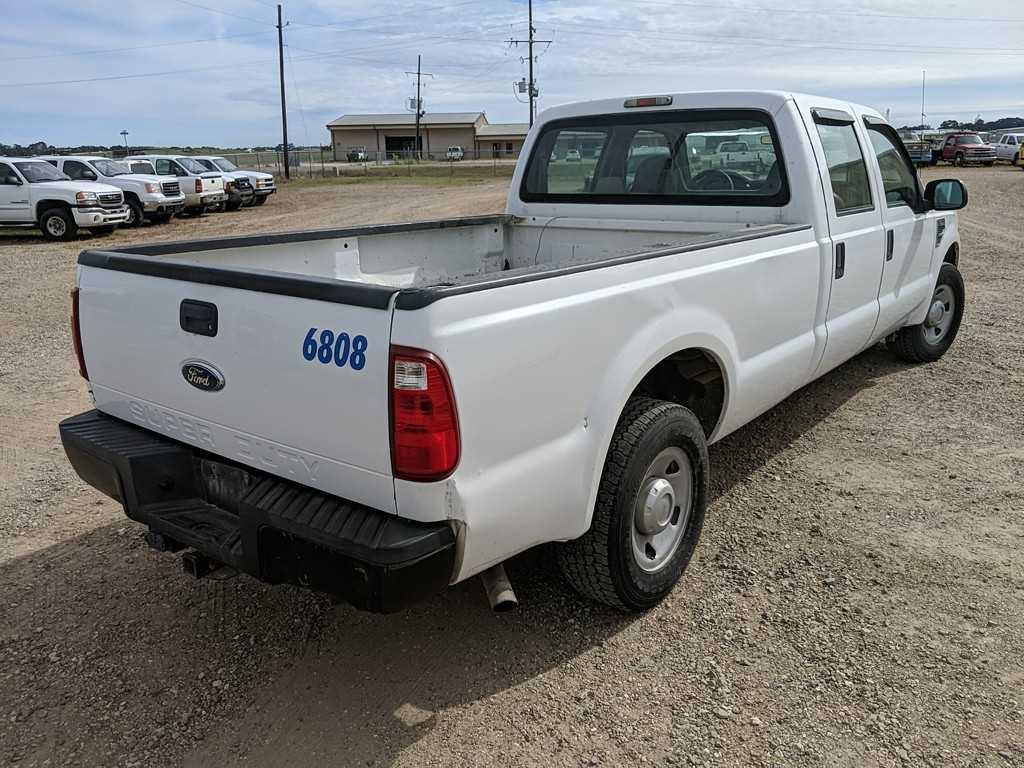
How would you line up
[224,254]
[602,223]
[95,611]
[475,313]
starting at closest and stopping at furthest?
[475,313], [95,611], [224,254], [602,223]

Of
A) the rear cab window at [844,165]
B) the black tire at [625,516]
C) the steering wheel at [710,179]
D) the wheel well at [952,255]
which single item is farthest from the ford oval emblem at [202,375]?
the wheel well at [952,255]

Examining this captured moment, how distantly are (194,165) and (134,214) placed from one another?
14.3 ft

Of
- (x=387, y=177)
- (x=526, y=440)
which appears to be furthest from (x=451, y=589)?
(x=387, y=177)

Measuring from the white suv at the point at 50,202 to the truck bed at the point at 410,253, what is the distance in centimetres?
1481

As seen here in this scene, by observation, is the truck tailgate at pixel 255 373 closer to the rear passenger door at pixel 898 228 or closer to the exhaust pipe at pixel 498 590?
the exhaust pipe at pixel 498 590

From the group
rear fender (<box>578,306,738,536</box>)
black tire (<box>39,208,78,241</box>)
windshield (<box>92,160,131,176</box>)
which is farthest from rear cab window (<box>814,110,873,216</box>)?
windshield (<box>92,160,131,176</box>)

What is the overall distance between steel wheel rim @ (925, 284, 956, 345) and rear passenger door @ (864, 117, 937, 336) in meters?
0.73

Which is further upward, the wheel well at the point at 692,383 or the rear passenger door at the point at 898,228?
the rear passenger door at the point at 898,228

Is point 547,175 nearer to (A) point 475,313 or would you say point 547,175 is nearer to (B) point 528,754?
(A) point 475,313

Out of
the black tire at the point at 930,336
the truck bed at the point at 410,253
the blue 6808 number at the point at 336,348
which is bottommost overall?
the black tire at the point at 930,336

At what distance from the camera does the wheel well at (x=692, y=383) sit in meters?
3.60

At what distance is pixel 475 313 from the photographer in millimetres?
2412

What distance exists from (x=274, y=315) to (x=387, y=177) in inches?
1734

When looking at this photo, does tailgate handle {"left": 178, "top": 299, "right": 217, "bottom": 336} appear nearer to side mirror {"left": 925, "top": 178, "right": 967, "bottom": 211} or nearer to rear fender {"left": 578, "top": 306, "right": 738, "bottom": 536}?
rear fender {"left": 578, "top": 306, "right": 738, "bottom": 536}
